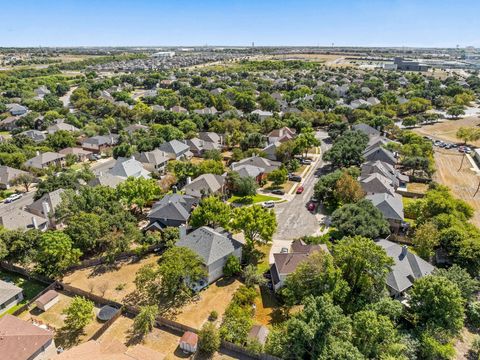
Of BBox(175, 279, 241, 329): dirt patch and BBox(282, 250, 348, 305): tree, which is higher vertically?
BBox(282, 250, 348, 305): tree

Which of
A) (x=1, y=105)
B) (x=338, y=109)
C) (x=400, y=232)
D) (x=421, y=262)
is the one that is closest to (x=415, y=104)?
(x=338, y=109)

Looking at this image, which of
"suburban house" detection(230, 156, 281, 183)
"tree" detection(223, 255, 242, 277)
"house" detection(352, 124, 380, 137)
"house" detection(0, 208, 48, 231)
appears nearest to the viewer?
"tree" detection(223, 255, 242, 277)

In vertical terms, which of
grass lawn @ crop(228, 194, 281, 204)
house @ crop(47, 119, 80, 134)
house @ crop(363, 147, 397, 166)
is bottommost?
grass lawn @ crop(228, 194, 281, 204)

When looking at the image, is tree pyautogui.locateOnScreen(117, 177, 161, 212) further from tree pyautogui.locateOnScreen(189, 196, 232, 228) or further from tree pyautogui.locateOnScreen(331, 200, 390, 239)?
tree pyautogui.locateOnScreen(331, 200, 390, 239)

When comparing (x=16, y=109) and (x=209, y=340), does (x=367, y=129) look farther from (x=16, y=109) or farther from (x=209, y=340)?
(x=16, y=109)

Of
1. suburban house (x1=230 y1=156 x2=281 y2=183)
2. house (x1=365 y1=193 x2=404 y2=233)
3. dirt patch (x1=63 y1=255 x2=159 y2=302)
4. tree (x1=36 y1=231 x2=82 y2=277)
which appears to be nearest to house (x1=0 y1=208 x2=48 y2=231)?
tree (x1=36 y1=231 x2=82 y2=277)

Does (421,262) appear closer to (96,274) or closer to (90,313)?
(90,313)

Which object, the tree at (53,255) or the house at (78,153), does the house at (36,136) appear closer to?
the house at (78,153)
